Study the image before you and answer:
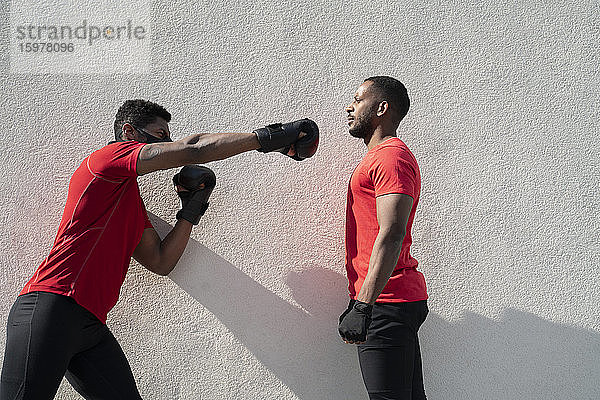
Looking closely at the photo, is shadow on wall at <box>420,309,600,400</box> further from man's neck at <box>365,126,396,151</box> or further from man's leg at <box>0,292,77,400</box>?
man's leg at <box>0,292,77,400</box>

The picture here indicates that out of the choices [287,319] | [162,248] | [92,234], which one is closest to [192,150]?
[92,234]

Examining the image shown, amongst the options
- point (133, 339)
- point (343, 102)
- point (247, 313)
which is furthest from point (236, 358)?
point (343, 102)

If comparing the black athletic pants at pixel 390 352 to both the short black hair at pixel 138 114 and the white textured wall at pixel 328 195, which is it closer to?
the white textured wall at pixel 328 195

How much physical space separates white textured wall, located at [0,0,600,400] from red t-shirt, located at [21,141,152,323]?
0.48 meters

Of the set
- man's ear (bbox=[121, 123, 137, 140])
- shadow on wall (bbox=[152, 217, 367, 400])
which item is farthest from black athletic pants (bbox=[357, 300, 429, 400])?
man's ear (bbox=[121, 123, 137, 140])

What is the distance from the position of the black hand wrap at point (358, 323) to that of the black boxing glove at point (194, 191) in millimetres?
869

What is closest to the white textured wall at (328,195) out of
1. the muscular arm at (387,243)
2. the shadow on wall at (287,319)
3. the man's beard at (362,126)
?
the shadow on wall at (287,319)

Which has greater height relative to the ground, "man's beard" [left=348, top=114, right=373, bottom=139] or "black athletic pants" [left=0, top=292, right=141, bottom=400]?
"man's beard" [left=348, top=114, right=373, bottom=139]

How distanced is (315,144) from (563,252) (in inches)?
53.7

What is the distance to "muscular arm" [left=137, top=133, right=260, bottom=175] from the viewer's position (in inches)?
81.8

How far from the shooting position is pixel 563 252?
2.74 meters

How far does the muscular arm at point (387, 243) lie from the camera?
79.4 inches

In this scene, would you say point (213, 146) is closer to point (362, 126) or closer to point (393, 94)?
point (362, 126)

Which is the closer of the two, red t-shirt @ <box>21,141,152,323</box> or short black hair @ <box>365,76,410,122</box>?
red t-shirt @ <box>21,141,152,323</box>
